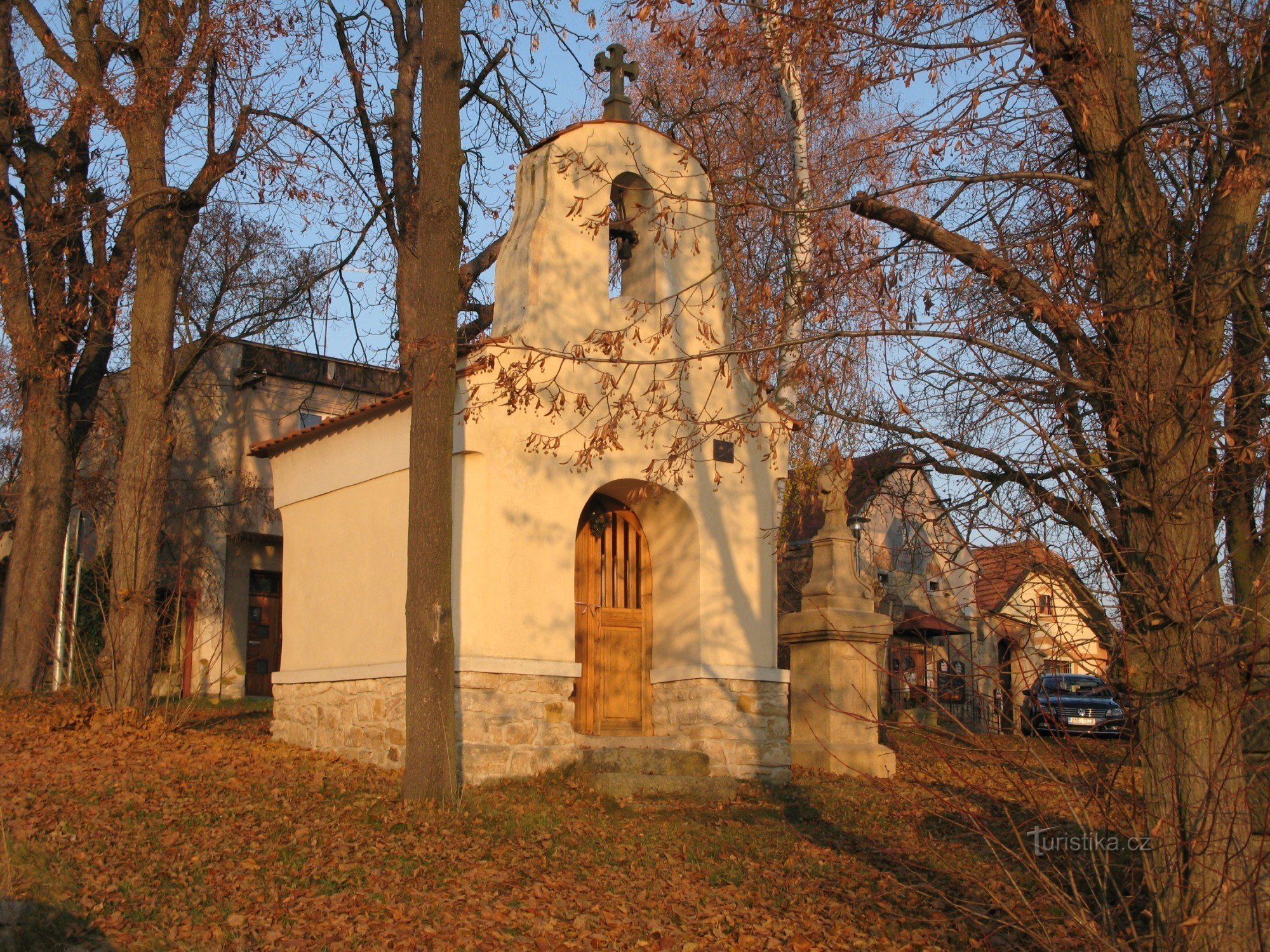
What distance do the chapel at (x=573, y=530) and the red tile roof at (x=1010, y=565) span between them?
473 centimetres

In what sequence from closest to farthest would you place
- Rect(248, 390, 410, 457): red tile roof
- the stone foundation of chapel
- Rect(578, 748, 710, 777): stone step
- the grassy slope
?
the grassy slope → the stone foundation of chapel → Rect(578, 748, 710, 777): stone step → Rect(248, 390, 410, 457): red tile roof

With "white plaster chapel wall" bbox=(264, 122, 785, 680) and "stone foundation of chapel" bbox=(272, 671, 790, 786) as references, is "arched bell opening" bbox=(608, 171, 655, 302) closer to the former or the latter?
"white plaster chapel wall" bbox=(264, 122, 785, 680)

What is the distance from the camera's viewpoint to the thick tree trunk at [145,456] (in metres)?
12.2

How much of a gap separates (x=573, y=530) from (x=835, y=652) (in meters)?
4.23

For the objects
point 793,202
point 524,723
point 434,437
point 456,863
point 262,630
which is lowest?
point 456,863

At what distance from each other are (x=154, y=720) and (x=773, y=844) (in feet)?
21.9

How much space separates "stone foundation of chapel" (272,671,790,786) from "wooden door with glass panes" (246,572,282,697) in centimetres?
1146

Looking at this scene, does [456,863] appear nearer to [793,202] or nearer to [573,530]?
[573,530]

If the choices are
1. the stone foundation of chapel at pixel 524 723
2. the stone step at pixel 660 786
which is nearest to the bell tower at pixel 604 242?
the stone foundation of chapel at pixel 524 723

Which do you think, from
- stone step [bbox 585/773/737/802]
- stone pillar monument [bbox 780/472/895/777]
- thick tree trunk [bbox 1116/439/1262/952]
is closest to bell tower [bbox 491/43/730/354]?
stone pillar monument [bbox 780/472/895/777]

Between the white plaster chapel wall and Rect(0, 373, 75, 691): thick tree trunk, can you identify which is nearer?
the white plaster chapel wall

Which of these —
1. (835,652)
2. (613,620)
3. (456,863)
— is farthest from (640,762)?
(835,652)

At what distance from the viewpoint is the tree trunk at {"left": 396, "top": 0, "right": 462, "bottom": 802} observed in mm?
8828

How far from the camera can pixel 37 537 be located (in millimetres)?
14430
